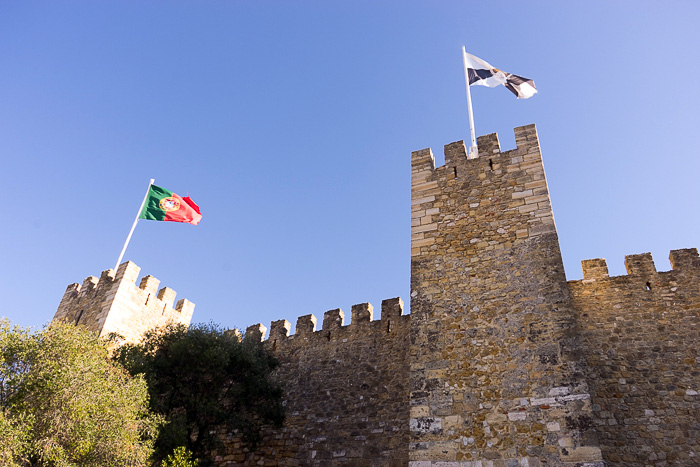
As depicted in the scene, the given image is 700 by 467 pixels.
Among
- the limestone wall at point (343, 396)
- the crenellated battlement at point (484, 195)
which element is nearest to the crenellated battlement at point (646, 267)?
the crenellated battlement at point (484, 195)

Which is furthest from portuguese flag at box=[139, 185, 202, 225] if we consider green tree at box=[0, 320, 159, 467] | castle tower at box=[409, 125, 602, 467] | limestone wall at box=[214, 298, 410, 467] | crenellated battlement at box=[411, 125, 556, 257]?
castle tower at box=[409, 125, 602, 467]

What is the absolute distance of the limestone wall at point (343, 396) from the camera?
11742 millimetres

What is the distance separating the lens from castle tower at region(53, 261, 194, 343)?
14.6 meters

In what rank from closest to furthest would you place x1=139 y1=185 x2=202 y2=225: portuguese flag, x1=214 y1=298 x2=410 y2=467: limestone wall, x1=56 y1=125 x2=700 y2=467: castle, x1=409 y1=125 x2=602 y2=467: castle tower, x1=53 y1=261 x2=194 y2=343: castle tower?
1. x1=409 y1=125 x2=602 y2=467: castle tower
2. x1=56 y1=125 x2=700 y2=467: castle
3. x1=214 y1=298 x2=410 y2=467: limestone wall
4. x1=53 y1=261 x2=194 y2=343: castle tower
5. x1=139 y1=185 x2=202 y2=225: portuguese flag

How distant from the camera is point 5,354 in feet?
29.1

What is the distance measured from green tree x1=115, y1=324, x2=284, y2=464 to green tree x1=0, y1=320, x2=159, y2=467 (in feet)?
5.31

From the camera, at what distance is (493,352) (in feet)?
25.3

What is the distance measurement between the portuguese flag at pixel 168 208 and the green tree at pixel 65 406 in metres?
6.67

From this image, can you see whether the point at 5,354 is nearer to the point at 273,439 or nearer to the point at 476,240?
the point at 273,439

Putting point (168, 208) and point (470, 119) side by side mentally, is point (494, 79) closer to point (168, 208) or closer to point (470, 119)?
point (470, 119)

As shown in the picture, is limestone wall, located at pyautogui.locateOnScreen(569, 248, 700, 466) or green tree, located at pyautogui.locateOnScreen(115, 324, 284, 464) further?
green tree, located at pyautogui.locateOnScreen(115, 324, 284, 464)

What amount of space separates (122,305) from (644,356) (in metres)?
13.8

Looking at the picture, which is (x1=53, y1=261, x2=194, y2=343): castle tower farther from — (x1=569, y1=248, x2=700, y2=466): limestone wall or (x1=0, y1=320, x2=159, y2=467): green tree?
(x1=569, y1=248, x2=700, y2=466): limestone wall

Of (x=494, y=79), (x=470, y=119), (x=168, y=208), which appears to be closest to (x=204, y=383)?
(x=168, y=208)
